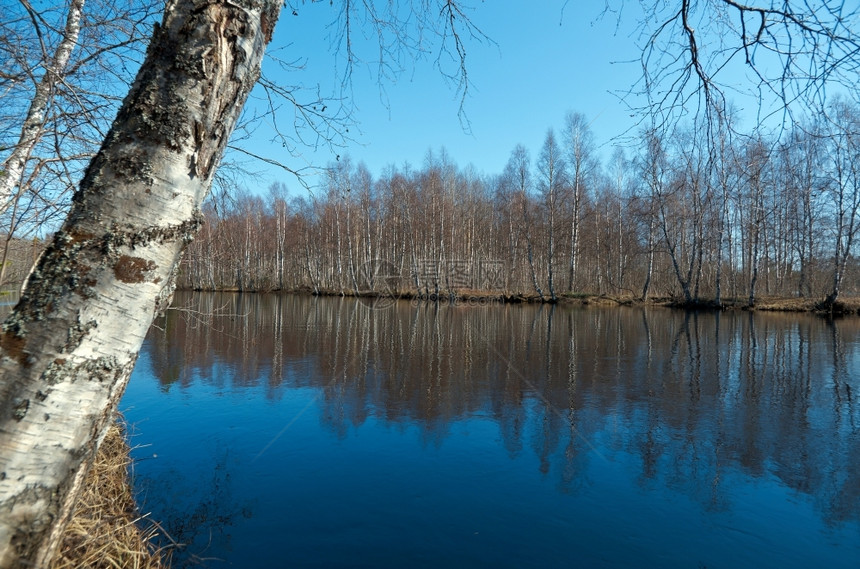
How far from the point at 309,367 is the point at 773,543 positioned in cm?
852

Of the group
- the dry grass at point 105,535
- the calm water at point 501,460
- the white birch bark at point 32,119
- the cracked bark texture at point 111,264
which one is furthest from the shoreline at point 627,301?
the cracked bark texture at point 111,264

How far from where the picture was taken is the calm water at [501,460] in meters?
3.69

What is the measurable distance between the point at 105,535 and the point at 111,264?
2257 mm

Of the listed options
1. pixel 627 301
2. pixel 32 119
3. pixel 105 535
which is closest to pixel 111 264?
pixel 105 535

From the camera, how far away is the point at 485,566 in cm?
344

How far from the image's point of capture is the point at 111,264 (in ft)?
4.05

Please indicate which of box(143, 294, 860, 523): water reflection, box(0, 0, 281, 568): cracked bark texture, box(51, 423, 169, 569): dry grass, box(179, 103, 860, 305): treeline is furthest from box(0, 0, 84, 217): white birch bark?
box(179, 103, 860, 305): treeline

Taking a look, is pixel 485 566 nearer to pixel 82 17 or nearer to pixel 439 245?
pixel 82 17

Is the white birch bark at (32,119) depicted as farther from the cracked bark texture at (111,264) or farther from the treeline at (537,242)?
the treeline at (537,242)

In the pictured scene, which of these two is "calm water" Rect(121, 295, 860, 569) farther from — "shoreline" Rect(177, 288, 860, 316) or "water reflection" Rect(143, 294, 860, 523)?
"shoreline" Rect(177, 288, 860, 316)

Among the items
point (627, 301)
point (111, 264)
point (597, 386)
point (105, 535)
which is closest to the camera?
point (111, 264)

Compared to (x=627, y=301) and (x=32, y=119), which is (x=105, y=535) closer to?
(x=32, y=119)

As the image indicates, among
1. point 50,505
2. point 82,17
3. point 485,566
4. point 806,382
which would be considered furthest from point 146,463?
point 806,382

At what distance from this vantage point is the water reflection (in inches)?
205
